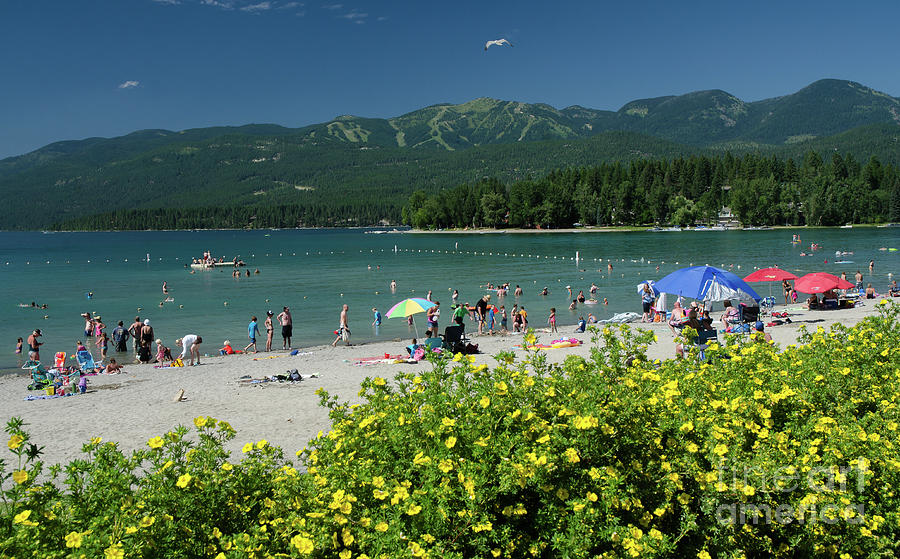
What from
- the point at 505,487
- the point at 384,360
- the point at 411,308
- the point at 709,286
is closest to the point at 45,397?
the point at 384,360

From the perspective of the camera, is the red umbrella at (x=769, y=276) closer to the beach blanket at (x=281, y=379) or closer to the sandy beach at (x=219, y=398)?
the sandy beach at (x=219, y=398)

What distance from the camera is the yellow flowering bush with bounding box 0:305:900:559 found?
14.3 feet

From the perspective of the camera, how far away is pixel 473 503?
4.38 meters

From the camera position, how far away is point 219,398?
16.0 metres

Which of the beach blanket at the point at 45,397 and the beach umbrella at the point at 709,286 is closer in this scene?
the beach blanket at the point at 45,397

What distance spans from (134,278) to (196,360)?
49535 millimetres

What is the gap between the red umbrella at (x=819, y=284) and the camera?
28492mm

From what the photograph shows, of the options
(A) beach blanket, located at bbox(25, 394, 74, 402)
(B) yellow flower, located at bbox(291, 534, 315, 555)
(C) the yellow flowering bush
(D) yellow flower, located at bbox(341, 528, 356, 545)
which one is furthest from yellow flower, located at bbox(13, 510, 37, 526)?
(A) beach blanket, located at bbox(25, 394, 74, 402)

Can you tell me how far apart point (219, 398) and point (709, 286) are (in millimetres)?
16218

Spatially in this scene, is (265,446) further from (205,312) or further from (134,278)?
(134,278)

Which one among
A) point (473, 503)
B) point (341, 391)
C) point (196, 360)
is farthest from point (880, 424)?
point (196, 360)

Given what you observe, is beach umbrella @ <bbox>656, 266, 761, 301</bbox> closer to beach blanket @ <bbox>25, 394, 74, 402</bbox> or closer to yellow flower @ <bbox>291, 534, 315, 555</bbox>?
yellow flower @ <bbox>291, 534, 315, 555</bbox>

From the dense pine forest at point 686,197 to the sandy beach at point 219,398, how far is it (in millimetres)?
143210

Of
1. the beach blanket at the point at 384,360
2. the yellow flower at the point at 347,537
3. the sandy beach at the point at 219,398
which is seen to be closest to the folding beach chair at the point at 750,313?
the sandy beach at the point at 219,398
